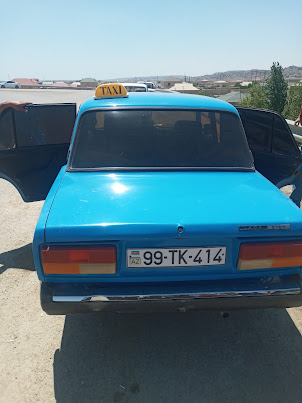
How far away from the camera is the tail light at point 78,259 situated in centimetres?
217

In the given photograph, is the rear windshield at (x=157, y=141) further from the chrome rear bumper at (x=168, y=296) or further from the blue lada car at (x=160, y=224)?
the chrome rear bumper at (x=168, y=296)

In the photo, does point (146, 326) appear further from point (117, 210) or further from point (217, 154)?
point (217, 154)

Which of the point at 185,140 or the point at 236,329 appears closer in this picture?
the point at 236,329

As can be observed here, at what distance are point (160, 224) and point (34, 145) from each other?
2.94 metres

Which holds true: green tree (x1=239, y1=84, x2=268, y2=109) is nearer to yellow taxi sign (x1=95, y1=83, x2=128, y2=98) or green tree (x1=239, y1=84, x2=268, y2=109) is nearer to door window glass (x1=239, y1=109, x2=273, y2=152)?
door window glass (x1=239, y1=109, x2=273, y2=152)

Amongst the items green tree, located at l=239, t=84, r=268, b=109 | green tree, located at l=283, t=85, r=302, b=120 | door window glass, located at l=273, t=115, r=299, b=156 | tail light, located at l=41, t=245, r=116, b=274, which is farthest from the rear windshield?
green tree, located at l=239, t=84, r=268, b=109

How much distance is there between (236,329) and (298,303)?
75cm

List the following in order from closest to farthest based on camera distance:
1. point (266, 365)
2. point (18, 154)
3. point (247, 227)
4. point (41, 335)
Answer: point (247, 227) → point (266, 365) → point (41, 335) → point (18, 154)

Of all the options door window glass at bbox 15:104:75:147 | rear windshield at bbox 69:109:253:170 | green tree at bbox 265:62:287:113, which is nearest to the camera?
rear windshield at bbox 69:109:253:170

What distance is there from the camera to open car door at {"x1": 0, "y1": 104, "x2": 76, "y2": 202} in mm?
4273

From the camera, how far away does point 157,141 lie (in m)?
3.24

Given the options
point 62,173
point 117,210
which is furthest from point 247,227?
point 62,173

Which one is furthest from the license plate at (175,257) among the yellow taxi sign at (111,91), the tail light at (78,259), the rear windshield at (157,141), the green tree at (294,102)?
the green tree at (294,102)

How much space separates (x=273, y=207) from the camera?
2471 millimetres
